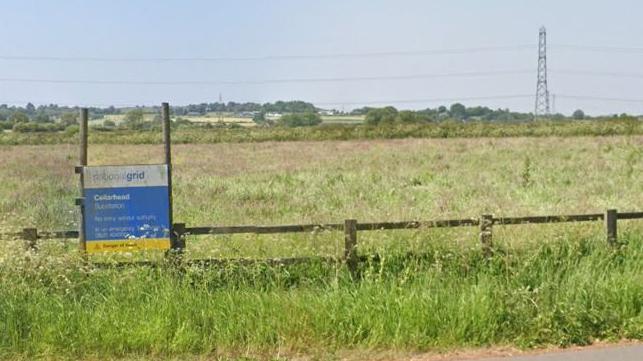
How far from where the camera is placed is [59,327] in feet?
16.7

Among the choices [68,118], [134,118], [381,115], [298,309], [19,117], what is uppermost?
[381,115]

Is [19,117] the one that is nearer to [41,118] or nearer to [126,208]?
[41,118]

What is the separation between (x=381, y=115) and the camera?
7712 centimetres

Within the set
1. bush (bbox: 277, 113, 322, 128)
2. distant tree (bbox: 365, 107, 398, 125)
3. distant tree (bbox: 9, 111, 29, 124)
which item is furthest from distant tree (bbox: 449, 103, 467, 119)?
distant tree (bbox: 9, 111, 29, 124)

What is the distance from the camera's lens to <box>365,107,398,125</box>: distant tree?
70.2 metres

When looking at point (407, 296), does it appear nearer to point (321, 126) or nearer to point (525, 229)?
point (525, 229)

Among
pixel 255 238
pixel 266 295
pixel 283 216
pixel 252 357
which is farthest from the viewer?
pixel 283 216

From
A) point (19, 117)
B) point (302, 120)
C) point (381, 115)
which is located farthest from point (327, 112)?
point (19, 117)

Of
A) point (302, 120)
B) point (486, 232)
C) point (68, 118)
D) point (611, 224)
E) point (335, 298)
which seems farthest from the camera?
point (302, 120)

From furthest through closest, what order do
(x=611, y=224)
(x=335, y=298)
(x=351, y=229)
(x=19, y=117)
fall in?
1. (x=19, y=117)
2. (x=611, y=224)
3. (x=351, y=229)
4. (x=335, y=298)

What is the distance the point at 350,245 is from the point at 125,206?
2.88 meters

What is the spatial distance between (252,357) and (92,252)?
10.2 ft

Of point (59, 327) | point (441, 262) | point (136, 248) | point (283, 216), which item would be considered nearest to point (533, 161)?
point (283, 216)

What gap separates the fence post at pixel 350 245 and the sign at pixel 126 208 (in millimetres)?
2251
